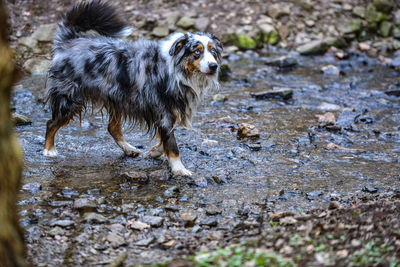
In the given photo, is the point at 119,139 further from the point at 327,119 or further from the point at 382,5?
the point at 382,5

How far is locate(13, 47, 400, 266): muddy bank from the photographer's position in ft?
12.1

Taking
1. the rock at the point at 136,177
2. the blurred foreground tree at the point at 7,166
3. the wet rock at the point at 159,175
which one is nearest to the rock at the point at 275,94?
the wet rock at the point at 159,175

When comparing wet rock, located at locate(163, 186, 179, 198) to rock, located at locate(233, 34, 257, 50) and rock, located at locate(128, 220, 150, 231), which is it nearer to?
rock, located at locate(128, 220, 150, 231)

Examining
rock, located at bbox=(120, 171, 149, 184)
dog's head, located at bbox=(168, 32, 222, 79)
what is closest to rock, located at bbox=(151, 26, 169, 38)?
dog's head, located at bbox=(168, 32, 222, 79)

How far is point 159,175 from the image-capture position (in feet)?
16.5

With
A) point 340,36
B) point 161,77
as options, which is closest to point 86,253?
point 161,77

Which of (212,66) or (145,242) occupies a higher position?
(212,66)

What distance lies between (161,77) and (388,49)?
8.59 m

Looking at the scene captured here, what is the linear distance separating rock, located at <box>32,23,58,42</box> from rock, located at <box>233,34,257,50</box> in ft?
14.0

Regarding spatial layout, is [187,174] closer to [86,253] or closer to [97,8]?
[86,253]

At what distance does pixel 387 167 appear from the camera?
17.9 feet

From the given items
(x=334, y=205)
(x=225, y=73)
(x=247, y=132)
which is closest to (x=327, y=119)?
(x=247, y=132)

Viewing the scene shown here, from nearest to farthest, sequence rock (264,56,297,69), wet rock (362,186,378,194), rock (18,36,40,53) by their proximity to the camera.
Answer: wet rock (362,186,378,194) < rock (18,36,40,53) < rock (264,56,297,69)

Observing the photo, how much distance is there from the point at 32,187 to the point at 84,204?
0.77 metres
